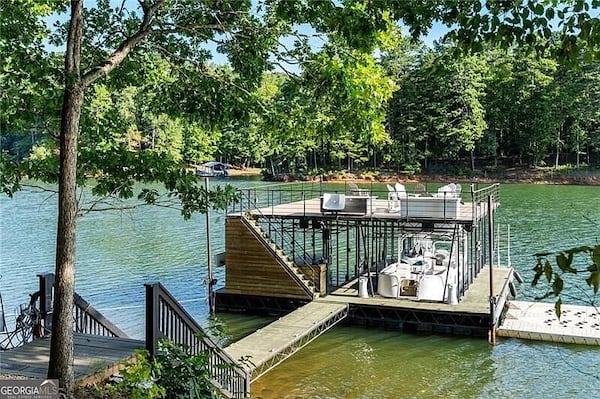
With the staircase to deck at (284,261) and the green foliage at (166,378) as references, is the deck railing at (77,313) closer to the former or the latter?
the green foliage at (166,378)

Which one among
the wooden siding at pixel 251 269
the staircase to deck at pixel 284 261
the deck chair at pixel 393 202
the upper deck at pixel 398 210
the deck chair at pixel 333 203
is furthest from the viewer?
the deck chair at pixel 393 202

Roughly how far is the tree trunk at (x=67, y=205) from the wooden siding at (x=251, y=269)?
11094 millimetres

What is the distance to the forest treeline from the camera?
18.2ft

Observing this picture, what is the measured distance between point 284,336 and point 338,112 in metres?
7.17

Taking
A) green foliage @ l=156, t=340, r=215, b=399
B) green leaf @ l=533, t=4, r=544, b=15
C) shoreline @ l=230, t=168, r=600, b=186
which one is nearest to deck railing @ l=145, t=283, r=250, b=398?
green foliage @ l=156, t=340, r=215, b=399

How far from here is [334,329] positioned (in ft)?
50.8

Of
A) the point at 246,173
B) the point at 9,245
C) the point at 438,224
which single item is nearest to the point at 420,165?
the point at 246,173

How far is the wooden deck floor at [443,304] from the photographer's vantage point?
1444 centimetres

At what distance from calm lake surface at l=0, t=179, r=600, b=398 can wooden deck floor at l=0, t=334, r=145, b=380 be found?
1.08 meters

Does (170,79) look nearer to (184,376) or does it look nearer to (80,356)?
(80,356)

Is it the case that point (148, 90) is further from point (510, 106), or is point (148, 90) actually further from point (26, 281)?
point (510, 106)

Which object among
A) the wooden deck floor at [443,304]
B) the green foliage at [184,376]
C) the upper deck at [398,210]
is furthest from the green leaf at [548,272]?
the wooden deck floor at [443,304]

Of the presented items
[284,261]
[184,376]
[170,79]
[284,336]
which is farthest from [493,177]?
[184,376]

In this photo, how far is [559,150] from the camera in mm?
59031
